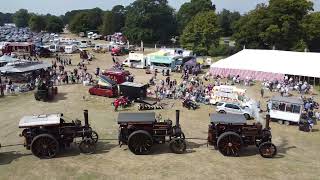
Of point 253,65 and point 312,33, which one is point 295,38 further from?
point 253,65

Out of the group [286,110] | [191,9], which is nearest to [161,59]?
[286,110]

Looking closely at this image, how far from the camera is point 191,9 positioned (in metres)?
92.3

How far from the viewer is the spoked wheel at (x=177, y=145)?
1978cm

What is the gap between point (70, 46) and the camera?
221 feet

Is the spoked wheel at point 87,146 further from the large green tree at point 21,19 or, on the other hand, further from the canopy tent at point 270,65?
the large green tree at point 21,19

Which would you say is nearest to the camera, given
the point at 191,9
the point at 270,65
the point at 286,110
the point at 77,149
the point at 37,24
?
the point at 77,149

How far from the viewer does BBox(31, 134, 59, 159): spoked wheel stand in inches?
727

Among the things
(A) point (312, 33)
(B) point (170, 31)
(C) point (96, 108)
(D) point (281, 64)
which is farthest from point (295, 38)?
(C) point (96, 108)

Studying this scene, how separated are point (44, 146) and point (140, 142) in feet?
15.9

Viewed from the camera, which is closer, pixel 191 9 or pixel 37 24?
pixel 191 9

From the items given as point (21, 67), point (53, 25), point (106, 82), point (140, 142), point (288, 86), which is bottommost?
point (140, 142)

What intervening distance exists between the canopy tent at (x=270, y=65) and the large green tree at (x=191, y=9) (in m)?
44.6

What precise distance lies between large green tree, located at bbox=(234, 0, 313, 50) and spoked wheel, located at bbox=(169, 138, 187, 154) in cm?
4269

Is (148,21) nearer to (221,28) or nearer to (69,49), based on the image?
(221,28)
